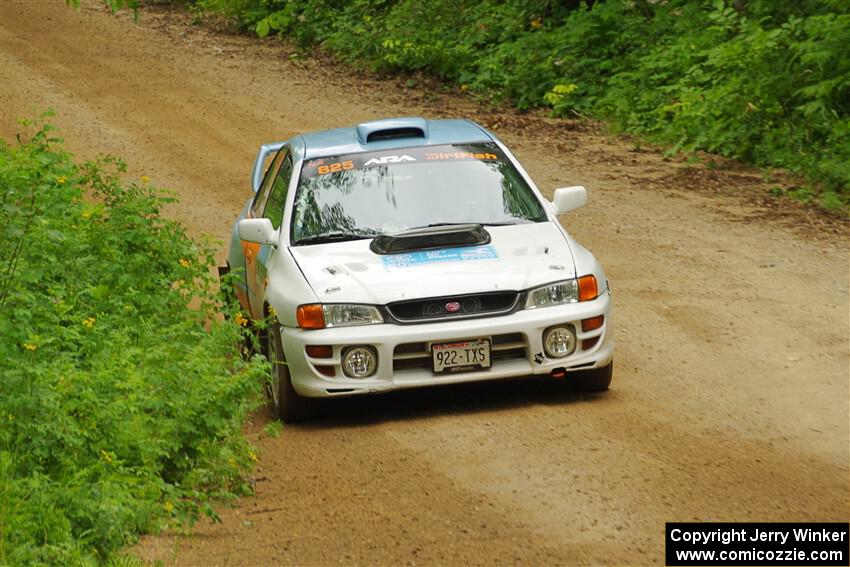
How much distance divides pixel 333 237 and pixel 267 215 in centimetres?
104

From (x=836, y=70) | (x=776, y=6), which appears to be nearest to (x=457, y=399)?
(x=836, y=70)

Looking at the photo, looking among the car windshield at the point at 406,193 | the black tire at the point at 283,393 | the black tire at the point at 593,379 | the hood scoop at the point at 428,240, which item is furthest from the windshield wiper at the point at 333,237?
the black tire at the point at 593,379

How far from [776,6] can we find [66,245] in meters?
11.2

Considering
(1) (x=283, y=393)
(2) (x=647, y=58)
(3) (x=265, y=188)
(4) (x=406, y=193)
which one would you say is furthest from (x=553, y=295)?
(2) (x=647, y=58)

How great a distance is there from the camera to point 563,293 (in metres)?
8.46

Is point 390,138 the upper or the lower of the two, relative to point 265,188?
upper

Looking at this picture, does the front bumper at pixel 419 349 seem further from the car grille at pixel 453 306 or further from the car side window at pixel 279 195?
the car side window at pixel 279 195

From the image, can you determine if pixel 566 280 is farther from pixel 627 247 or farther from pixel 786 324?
pixel 627 247

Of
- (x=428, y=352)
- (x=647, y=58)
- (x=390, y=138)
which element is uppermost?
(x=390, y=138)

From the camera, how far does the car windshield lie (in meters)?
9.08

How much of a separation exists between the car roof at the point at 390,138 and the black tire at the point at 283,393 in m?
1.55

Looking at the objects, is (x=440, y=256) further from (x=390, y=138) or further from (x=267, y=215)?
(x=267, y=215)

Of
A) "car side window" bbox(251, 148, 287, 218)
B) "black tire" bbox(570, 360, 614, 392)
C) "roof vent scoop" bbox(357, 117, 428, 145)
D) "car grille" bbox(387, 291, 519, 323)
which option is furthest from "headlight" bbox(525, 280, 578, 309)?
"car side window" bbox(251, 148, 287, 218)
